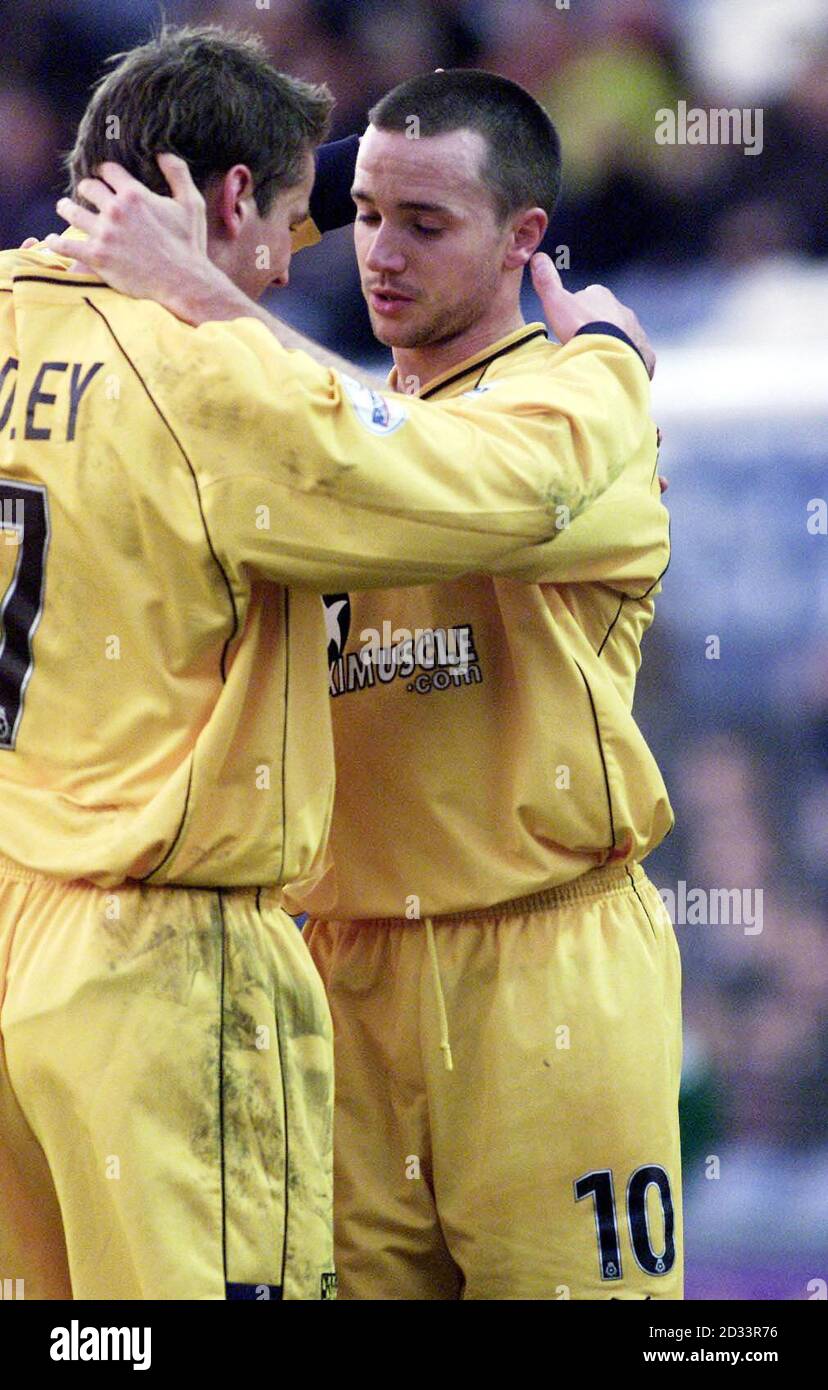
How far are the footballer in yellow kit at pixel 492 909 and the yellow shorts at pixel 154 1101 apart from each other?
0.38 m

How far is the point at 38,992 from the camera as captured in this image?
6.79 feet

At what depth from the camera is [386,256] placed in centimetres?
262

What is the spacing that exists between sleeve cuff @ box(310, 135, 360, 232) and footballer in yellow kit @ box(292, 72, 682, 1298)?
9.3 inches

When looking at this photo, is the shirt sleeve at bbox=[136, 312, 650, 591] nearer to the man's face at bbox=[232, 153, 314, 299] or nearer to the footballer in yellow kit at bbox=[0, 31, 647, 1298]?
the footballer in yellow kit at bbox=[0, 31, 647, 1298]

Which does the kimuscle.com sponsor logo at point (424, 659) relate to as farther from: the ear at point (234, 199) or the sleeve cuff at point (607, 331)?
the ear at point (234, 199)

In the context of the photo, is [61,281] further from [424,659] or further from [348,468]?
[424,659]

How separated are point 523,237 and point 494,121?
0.57ft

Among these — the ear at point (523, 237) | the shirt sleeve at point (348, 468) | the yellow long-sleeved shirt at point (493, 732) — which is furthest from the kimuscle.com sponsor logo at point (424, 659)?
the ear at point (523, 237)

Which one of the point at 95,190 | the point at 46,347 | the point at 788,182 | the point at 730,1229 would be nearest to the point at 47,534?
the point at 46,347

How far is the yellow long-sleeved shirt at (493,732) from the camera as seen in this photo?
2473mm

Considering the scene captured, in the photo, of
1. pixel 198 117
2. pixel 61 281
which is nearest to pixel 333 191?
pixel 198 117

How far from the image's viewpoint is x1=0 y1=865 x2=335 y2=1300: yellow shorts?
6.69 feet

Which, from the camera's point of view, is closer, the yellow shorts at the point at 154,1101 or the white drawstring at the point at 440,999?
the yellow shorts at the point at 154,1101

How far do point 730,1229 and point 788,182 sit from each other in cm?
292
